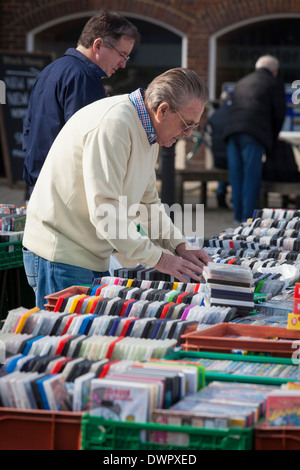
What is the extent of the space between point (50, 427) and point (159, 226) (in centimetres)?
180

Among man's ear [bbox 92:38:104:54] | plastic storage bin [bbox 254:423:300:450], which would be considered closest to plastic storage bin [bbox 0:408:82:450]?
plastic storage bin [bbox 254:423:300:450]

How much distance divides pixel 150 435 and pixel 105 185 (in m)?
1.35

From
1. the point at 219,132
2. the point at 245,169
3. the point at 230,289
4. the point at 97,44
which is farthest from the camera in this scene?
the point at 219,132

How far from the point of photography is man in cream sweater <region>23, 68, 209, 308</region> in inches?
132

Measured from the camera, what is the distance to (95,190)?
10.9 ft

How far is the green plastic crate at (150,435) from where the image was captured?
7.00 ft

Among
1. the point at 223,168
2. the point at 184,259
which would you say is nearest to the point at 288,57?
the point at 223,168

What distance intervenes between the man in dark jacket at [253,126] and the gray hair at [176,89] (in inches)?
270

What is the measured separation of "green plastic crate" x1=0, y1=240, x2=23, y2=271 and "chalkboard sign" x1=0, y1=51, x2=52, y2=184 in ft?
25.2

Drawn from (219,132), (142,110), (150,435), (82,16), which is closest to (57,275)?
(142,110)

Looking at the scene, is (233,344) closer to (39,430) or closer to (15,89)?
(39,430)

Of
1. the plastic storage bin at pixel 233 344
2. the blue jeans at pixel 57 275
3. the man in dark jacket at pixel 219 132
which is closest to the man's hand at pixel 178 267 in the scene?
the blue jeans at pixel 57 275

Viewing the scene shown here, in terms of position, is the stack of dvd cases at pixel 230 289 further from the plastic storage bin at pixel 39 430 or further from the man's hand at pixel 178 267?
the plastic storage bin at pixel 39 430

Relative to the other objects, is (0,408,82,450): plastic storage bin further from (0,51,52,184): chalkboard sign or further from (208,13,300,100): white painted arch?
(208,13,300,100): white painted arch
